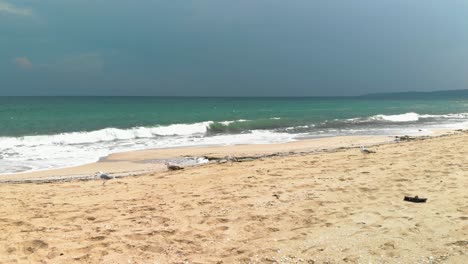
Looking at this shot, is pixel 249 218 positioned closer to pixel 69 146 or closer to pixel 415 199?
pixel 415 199

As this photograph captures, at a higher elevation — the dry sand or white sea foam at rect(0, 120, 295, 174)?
the dry sand

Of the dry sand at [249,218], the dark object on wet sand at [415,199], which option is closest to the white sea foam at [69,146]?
the dry sand at [249,218]

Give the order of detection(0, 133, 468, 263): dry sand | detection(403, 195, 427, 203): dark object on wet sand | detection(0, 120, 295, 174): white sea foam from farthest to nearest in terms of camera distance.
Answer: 1. detection(0, 120, 295, 174): white sea foam
2. detection(403, 195, 427, 203): dark object on wet sand
3. detection(0, 133, 468, 263): dry sand

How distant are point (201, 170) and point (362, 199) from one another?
15.3ft

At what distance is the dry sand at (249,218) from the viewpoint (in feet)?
14.4

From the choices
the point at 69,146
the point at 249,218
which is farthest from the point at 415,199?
the point at 69,146

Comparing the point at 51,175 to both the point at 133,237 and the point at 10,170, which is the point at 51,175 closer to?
the point at 10,170

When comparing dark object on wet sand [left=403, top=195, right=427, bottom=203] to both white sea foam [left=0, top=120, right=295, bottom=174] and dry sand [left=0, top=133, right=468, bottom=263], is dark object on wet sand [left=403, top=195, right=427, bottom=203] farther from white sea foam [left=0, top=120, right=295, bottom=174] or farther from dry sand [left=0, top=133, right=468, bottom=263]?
white sea foam [left=0, top=120, right=295, bottom=174]

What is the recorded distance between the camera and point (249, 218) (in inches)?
218

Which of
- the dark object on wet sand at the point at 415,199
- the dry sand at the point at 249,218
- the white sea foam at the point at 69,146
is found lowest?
the white sea foam at the point at 69,146

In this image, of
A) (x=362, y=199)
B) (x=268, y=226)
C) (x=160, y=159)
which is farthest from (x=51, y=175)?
(x=362, y=199)

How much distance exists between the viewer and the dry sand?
4395 mm

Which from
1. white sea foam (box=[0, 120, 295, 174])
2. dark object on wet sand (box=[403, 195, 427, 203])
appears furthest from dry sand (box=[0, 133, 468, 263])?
white sea foam (box=[0, 120, 295, 174])

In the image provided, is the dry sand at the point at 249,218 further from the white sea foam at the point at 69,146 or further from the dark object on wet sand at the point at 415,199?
the white sea foam at the point at 69,146
